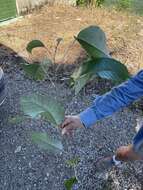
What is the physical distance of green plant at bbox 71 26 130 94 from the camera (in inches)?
52.6

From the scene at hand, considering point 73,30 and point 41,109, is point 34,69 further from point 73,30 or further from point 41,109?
point 73,30

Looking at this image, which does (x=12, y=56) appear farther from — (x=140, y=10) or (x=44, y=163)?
(x=140, y=10)

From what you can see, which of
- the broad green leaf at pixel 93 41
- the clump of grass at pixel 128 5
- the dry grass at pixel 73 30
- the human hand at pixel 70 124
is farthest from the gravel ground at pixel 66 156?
the clump of grass at pixel 128 5

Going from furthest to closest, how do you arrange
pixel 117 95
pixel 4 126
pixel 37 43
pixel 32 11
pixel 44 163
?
pixel 32 11 → pixel 4 126 → pixel 44 163 → pixel 117 95 → pixel 37 43

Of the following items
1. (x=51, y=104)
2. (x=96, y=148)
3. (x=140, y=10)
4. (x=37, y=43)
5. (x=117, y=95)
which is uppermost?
(x=37, y=43)

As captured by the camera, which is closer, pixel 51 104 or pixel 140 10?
pixel 51 104

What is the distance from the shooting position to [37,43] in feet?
4.92

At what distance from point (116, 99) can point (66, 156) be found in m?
1.33

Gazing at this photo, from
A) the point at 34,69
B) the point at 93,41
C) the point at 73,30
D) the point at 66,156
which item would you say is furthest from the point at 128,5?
the point at 93,41

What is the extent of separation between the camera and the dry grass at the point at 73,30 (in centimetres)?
507

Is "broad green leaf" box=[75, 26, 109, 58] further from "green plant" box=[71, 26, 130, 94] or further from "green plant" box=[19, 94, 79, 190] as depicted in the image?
"green plant" box=[19, 94, 79, 190]

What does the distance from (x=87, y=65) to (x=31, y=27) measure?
15.2ft

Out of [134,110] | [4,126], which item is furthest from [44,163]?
[134,110]

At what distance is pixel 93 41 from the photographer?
1.35 meters
